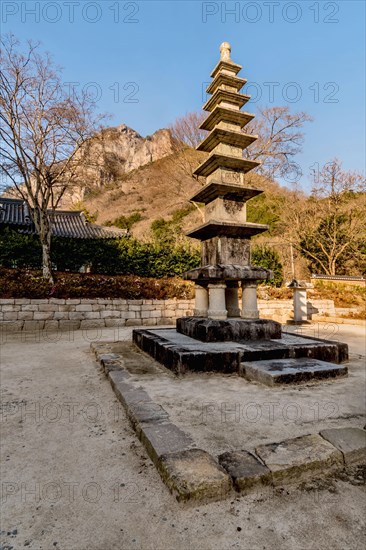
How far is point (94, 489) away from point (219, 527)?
853 mm

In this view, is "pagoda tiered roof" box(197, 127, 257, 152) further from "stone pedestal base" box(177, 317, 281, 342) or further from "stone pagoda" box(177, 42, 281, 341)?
"stone pedestal base" box(177, 317, 281, 342)

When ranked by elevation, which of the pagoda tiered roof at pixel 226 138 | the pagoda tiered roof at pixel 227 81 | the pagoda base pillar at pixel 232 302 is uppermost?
the pagoda tiered roof at pixel 227 81

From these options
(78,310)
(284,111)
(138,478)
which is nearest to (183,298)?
(78,310)

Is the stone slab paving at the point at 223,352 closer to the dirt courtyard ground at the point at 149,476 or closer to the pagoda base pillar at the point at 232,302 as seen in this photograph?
the dirt courtyard ground at the point at 149,476

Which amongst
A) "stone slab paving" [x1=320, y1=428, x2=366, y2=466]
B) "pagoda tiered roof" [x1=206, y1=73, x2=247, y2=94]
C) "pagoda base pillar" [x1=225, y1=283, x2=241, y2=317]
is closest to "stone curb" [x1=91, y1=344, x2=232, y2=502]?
"stone slab paving" [x1=320, y1=428, x2=366, y2=466]

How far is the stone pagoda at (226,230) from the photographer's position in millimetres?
5836

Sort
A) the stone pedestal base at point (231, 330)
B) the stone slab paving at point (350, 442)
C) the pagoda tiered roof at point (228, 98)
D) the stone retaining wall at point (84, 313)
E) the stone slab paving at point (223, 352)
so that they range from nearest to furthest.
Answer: the stone slab paving at point (350, 442), the stone slab paving at point (223, 352), the stone pedestal base at point (231, 330), the pagoda tiered roof at point (228, 98), the stone retaining wall at point (84, 313)

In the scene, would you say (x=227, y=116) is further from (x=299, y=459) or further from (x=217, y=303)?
(x=299, y=459)

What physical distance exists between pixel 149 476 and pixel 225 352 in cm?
269

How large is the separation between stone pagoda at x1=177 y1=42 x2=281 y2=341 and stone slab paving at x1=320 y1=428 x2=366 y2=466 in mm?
3128

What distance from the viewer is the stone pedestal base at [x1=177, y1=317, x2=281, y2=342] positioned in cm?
548

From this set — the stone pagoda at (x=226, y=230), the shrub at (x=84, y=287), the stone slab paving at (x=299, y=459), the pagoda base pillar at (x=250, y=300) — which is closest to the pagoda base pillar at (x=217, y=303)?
the stone pagoda at (x=226, y=230)

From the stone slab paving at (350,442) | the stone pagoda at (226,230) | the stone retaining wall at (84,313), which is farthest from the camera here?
the stone retaining wall at (84,313)

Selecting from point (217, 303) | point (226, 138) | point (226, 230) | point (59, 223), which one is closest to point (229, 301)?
point (217, 303)
